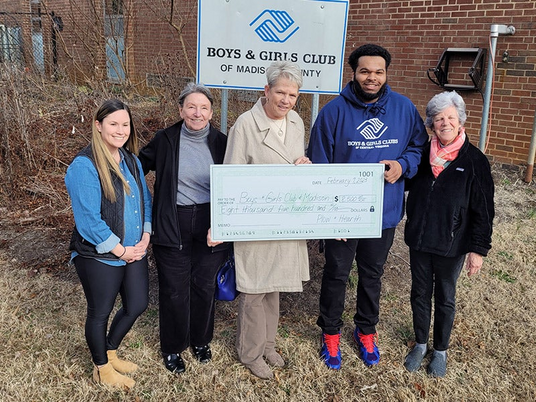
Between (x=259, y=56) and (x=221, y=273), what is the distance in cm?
182

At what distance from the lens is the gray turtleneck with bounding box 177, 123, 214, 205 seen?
9.11 ft

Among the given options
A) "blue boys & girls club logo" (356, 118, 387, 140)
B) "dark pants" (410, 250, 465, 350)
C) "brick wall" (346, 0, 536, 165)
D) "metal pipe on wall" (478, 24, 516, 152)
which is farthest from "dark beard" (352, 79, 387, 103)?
"brick wall" (346, 0, 536, 165)

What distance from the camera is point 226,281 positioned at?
3.04 m

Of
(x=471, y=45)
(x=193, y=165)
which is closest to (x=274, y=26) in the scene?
(x=193, y=165)

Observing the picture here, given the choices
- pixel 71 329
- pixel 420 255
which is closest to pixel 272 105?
pixel 420 255

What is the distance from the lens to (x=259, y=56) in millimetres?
3852

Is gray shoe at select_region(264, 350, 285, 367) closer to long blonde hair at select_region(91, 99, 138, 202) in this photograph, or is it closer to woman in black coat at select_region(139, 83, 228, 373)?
woman in black coat at select_region(139, 83, 228, 373)

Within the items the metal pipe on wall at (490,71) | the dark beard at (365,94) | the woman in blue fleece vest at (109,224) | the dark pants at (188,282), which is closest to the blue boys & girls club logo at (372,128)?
the dark beard at (365,94)

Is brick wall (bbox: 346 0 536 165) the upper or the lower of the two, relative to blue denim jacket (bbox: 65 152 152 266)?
upper

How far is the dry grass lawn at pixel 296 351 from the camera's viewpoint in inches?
118

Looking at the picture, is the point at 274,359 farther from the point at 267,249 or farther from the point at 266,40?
the point at 266,40

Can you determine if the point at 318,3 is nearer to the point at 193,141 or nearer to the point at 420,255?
the point at 193,141

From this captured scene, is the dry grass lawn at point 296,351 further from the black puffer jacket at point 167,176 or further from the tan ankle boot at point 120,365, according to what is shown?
the black puffer jacket at point 167,176

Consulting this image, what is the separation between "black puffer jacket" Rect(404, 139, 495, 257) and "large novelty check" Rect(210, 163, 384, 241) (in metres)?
0.28
